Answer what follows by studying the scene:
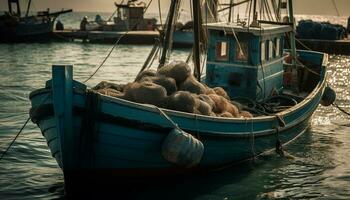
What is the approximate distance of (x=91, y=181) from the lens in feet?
36.4

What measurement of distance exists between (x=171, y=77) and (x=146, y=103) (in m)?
1.53

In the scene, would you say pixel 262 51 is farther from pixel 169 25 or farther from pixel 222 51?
pixel 169 25

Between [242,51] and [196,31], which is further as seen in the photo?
[242,51]

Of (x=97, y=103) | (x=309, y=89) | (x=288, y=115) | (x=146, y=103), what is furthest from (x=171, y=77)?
(x=309, y=89)

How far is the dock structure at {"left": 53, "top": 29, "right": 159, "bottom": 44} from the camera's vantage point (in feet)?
176

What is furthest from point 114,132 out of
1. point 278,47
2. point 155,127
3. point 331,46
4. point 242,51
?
point 331,46

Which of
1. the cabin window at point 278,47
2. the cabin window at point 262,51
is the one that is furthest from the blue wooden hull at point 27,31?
the cabin window at point 262,51

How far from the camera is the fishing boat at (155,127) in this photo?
10.3 metres

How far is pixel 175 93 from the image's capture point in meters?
11.8

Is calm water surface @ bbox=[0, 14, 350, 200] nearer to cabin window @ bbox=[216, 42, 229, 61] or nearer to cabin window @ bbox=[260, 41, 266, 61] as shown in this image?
cabin window @ bbox=[260, 41, 266, 61]

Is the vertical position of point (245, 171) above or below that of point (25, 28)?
below

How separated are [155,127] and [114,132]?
2.69 ft

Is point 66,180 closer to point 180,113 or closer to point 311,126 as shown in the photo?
point 180,113

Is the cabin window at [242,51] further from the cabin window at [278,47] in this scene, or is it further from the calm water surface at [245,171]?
the calm water surface at [245,171]
